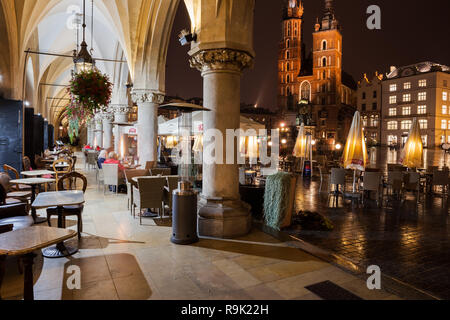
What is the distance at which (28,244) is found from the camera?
2.41 meters

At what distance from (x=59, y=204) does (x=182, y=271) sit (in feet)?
6.34

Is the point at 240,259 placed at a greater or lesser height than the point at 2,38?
lesser

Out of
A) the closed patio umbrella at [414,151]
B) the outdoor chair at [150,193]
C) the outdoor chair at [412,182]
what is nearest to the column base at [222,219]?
the outdoor chair at [150,193]

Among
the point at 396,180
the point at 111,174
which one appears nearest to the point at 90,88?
the point at 111,174

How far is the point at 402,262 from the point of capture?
3.99 metres

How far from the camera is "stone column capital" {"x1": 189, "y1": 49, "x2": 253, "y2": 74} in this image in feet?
15.9

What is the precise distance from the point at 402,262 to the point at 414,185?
546 centimetres

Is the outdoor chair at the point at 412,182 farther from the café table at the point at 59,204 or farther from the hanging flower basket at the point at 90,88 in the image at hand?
the hanging flower basket at the point at 90,88

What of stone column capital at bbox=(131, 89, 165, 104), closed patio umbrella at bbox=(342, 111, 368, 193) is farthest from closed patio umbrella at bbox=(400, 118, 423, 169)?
stone column capital at bbox=(131, 89, 165, 104)

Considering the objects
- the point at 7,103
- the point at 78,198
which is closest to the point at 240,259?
the point at 78,198

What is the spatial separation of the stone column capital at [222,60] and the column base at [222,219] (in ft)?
7.34

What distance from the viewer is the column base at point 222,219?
4.85 m
